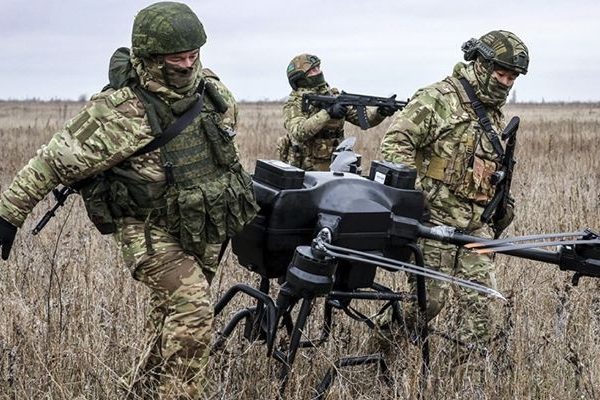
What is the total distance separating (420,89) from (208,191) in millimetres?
1805

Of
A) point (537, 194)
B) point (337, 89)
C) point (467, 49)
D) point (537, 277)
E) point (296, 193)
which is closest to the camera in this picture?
point (296, 193)

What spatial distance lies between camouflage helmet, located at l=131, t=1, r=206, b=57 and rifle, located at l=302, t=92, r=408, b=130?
492 centimetres

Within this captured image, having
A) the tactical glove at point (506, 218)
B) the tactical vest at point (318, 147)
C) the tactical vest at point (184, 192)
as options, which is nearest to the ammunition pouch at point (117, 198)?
the tactical vest at point (184, 192)

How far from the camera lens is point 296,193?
10.7 ft

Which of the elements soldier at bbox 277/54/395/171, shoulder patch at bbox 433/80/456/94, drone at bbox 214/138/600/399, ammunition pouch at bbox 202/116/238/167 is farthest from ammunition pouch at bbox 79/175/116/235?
soldier at bbox 277/54/395/171

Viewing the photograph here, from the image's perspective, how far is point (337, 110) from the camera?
838 cm

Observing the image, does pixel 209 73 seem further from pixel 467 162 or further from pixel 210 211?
pixel 467 162

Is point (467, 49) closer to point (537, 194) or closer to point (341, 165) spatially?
point (341, 165)

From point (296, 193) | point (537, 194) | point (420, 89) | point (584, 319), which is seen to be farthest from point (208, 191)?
point (537, 194)

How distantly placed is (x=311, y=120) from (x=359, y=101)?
21.2 inches

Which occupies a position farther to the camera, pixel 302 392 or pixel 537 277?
pixel 537 277

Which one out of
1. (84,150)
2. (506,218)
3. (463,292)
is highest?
(84,150)

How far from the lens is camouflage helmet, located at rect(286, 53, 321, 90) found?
888 centimetres

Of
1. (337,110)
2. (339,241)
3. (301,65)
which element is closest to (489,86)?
(339,241)
